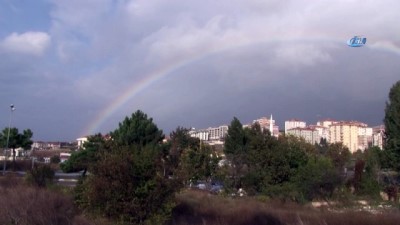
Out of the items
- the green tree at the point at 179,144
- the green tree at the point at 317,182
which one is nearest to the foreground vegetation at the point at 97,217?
the green tree at the point at 317,182

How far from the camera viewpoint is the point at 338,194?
115 ft

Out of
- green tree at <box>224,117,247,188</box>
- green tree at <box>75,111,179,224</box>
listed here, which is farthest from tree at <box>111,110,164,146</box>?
green tree at <box>75,111,179,224</box>

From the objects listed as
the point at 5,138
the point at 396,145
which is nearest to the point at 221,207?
the point at 396,145

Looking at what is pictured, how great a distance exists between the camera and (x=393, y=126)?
53.4 m

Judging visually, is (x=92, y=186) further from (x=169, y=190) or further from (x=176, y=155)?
(x=176, y=155)

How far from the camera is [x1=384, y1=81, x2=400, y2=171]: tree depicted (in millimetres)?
51400

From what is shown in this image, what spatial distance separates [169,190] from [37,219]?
349 cm

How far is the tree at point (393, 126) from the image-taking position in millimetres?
51400

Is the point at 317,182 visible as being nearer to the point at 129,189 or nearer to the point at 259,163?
the point at 259,163

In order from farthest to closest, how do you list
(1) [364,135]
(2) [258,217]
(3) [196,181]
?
(1) [364,135] < (3) [196,181] < (2) [258,217]

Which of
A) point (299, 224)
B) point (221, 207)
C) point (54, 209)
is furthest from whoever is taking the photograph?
point (221, 207)

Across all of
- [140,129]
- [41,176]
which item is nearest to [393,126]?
[140,129]

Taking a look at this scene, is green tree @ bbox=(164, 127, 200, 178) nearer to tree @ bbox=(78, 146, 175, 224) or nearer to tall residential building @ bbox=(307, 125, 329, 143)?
tree @ bbox=(78, 146, 175, 224)

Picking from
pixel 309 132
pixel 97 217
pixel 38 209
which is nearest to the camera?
pixel 97 217
